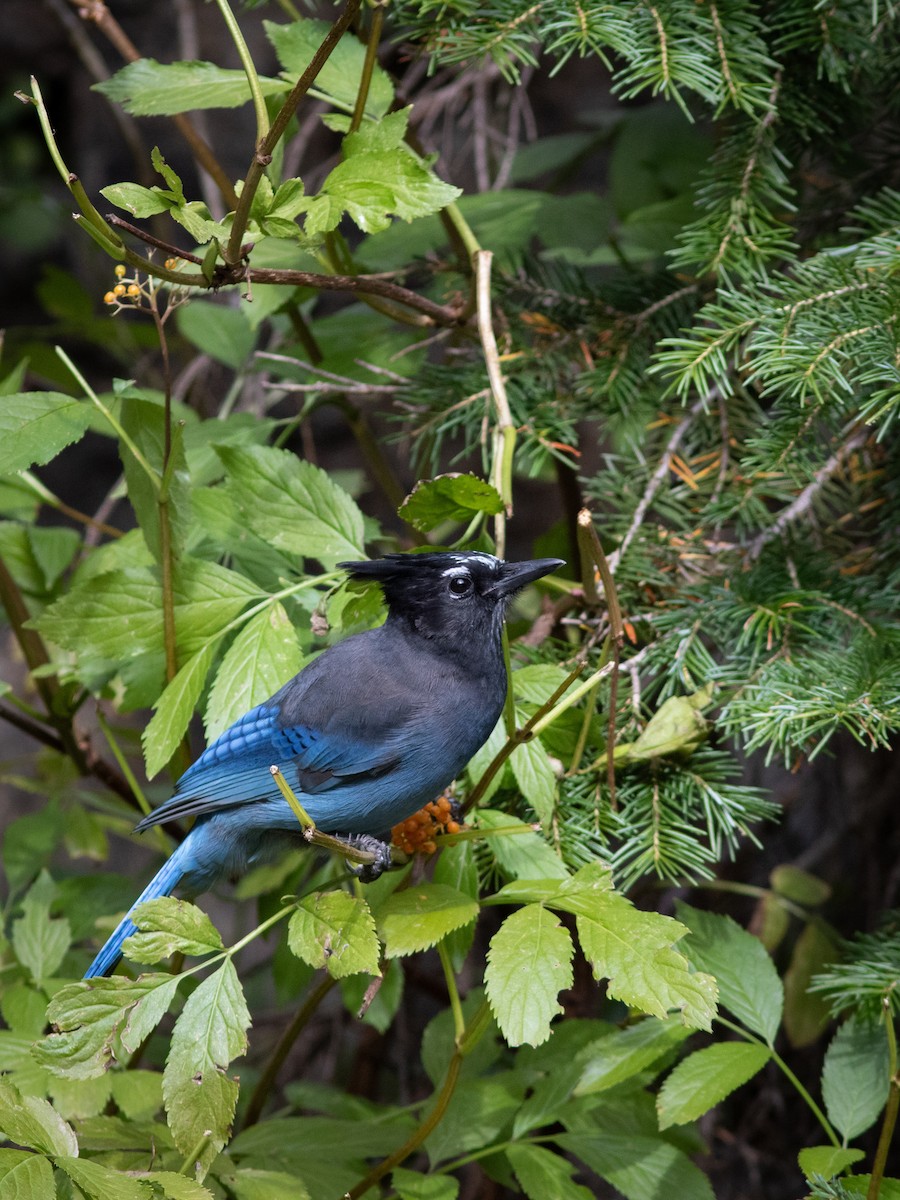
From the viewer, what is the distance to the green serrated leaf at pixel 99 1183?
110 centimetres

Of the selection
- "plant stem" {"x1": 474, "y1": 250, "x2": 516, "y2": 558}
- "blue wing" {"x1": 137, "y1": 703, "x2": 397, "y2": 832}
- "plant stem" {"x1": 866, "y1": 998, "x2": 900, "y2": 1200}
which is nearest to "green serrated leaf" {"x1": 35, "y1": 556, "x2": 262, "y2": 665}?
"blue wing" {"x1": 137, "y1": 703, "x2": 397, "y2": 832}

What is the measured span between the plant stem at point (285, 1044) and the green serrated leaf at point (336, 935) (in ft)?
0.70

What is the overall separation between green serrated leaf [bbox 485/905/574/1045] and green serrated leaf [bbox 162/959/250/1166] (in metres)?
0.28

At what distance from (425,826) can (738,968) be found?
0.47 meters

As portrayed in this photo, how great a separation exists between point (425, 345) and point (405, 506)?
67 cm

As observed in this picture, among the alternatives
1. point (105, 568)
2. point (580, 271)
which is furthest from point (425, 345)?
point (105, 568)

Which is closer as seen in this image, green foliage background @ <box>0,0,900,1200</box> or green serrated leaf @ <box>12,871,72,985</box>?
green foliage background @ <box>0,0,900,1200</box>

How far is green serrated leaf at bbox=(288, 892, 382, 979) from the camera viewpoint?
1.11 m

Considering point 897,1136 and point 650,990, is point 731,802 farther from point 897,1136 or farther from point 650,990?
point 897,1136

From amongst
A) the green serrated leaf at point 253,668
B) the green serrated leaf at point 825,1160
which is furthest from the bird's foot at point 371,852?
the green serrated leaf at point 825,1160

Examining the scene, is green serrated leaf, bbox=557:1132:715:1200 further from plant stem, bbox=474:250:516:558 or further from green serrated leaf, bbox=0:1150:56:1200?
plant stem, bbox=474:250:516:558

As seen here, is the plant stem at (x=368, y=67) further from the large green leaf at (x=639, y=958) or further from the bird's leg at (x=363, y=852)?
the large green leaf at (x=639, y=958)

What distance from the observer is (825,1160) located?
1289 millimetres

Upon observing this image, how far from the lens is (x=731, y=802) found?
1.43 metres
